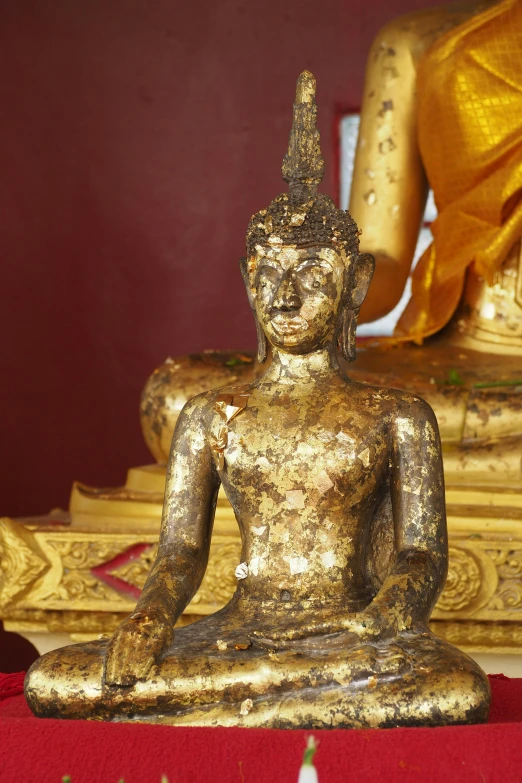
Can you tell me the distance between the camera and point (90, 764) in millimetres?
2068

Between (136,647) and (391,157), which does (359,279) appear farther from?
(391,157)

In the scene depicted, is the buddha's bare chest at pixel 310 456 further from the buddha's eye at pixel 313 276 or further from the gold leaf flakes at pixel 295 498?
the buddha's eye at pixel 313 276

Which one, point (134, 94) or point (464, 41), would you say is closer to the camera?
point (464, 41)

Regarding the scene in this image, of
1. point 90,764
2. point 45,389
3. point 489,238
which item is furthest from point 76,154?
point 90,764

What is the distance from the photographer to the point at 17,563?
3572mm

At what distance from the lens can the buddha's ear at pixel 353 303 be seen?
2.64 meters

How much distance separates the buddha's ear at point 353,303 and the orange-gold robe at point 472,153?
143 cm

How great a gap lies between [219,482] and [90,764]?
2.32 feet

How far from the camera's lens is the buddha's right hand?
2.26m

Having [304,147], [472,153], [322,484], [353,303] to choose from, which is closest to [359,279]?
[353,303]

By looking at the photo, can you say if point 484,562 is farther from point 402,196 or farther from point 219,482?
point 402,196

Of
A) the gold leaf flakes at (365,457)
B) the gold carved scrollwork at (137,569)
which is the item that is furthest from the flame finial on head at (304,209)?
the gold carved scrollwork at (137,569)

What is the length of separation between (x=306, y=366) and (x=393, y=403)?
0.17m

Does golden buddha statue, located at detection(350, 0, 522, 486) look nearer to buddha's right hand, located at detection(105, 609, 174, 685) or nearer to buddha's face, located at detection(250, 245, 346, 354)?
buddha's face, located at detection(250, 245, 346, 354)
